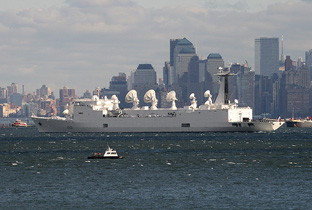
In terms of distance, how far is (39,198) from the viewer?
55656 mm

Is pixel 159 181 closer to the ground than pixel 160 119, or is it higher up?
closer to the ground

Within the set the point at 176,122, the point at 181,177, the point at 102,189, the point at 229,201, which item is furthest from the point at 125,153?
the point at 176,122

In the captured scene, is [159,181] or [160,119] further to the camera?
[160,119]

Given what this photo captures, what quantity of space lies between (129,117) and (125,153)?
78.9 metres

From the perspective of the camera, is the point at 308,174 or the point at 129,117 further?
the point at 129,117

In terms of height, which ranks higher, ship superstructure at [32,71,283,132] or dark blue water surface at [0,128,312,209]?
ship superstructure at [32,71,283,132]

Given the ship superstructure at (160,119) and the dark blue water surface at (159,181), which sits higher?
the ship superstructure at (160,119)

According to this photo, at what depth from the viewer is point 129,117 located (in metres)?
180

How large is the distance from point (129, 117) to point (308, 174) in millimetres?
111880

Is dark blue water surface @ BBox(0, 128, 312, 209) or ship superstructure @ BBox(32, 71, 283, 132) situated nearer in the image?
dark blue water surface @ BBox(0, 128, 312, 209)

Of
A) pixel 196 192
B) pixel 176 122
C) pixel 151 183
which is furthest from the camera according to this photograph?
pixel 176 122

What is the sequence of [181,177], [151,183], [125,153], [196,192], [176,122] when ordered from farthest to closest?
[176,122], [125,153], [181,177], [151,183], [196,192]

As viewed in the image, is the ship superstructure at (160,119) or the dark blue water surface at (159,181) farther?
the ship superstructure at (160,119)

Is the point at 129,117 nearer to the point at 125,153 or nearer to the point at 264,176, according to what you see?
the point at 125,153
